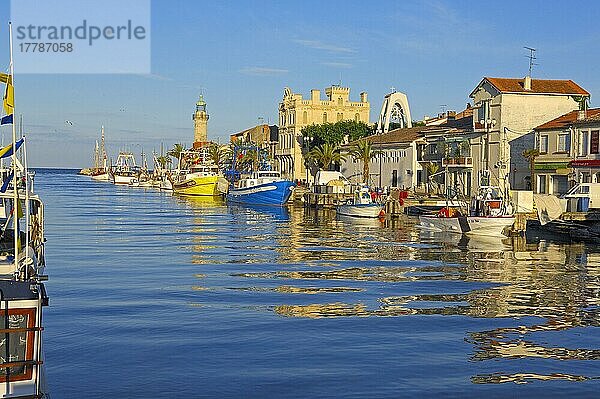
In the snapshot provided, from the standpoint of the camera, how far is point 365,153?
104 metres

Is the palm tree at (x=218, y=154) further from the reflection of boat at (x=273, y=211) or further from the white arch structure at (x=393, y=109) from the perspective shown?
the reflection of boat at (x=273, y=211)

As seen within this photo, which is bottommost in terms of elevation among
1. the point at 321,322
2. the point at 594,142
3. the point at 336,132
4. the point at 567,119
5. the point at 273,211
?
the point at 321,322

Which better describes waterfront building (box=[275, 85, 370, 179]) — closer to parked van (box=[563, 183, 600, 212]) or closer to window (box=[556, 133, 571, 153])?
window (box=[556, 133, 571, 153])

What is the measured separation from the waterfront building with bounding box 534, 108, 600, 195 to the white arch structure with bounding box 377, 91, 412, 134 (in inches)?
1831

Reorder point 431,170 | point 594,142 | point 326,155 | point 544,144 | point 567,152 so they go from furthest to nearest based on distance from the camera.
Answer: point 326,155
point 431,170
point 544,144
point 567,152
point 594,142

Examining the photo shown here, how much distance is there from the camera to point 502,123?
78.1m

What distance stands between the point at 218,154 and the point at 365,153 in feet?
243

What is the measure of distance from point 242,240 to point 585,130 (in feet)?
96.5

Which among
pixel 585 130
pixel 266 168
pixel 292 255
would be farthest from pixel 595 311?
pixel 266 168

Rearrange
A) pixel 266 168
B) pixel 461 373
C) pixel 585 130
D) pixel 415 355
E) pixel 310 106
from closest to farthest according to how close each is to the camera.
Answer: pixel 461 373
pixel 415 355
pixel 585 130
pixel 266 168
pixel 310 106

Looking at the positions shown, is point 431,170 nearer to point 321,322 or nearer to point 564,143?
point 564,143

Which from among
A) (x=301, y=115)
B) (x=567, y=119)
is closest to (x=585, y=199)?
(x=567, y=119)

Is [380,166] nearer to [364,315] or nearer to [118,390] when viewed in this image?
[364,315]

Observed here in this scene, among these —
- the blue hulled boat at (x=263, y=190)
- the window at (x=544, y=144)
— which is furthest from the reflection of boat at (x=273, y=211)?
the window at (x=544, y=144)
